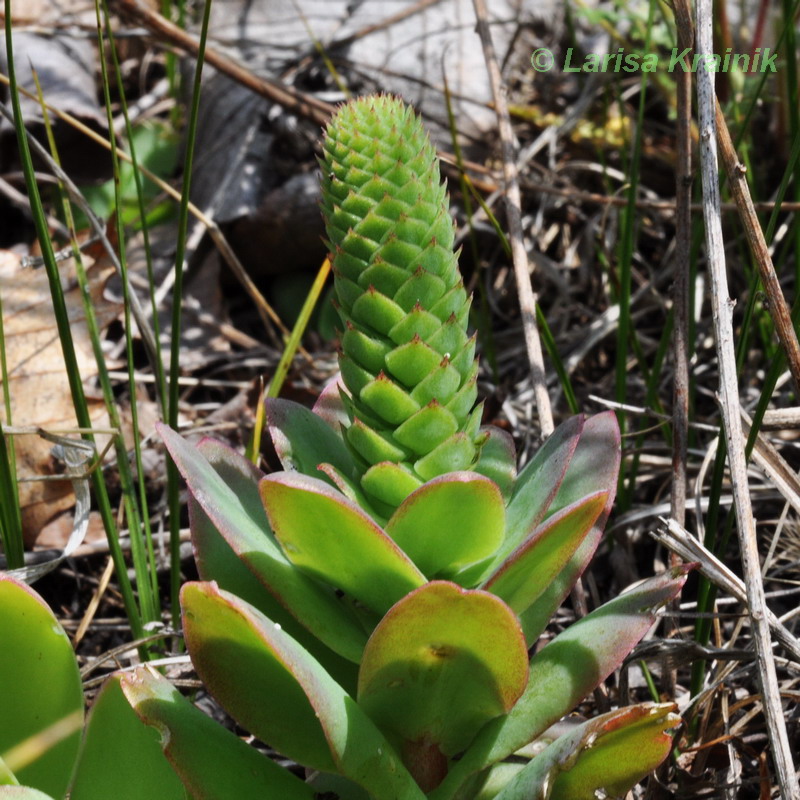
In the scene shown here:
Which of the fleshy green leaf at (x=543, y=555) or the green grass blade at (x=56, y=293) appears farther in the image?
the green grass blade at (x=56, y=293)

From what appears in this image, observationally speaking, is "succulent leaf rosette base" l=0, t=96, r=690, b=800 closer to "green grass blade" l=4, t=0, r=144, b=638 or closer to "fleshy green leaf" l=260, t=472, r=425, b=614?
"fleshy green leaf" l=260, t=472, r=425, b=614

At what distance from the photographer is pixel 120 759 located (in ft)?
3.55

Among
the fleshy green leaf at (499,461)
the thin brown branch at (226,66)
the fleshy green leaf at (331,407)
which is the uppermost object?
the thin brown branch at (226,66)

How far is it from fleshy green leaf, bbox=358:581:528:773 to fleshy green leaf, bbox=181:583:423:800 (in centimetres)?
6

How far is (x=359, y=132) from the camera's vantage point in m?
1.09

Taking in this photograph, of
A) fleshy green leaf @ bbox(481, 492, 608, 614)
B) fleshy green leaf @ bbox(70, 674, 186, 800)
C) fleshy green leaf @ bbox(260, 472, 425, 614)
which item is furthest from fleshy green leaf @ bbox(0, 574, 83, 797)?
fleshy green leaf @ bbox(481, 492, 608, 614)

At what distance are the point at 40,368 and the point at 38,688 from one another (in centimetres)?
130

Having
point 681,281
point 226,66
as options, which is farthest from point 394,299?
point 226,66

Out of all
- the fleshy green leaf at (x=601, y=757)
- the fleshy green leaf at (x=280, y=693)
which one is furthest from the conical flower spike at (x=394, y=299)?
the fleshy green leaf at (x=601, y=757)

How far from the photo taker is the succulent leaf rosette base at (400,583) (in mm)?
976

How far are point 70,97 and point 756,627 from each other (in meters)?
2.69

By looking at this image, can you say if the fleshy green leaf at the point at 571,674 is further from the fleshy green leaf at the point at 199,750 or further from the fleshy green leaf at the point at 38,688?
the fleshy green leaf at the point at 38,688

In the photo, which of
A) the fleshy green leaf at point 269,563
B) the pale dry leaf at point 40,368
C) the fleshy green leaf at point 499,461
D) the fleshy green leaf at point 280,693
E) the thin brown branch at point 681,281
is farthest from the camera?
the pale dry leaf at point 40,368

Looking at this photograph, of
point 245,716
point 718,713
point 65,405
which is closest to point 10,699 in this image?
point 245,716
